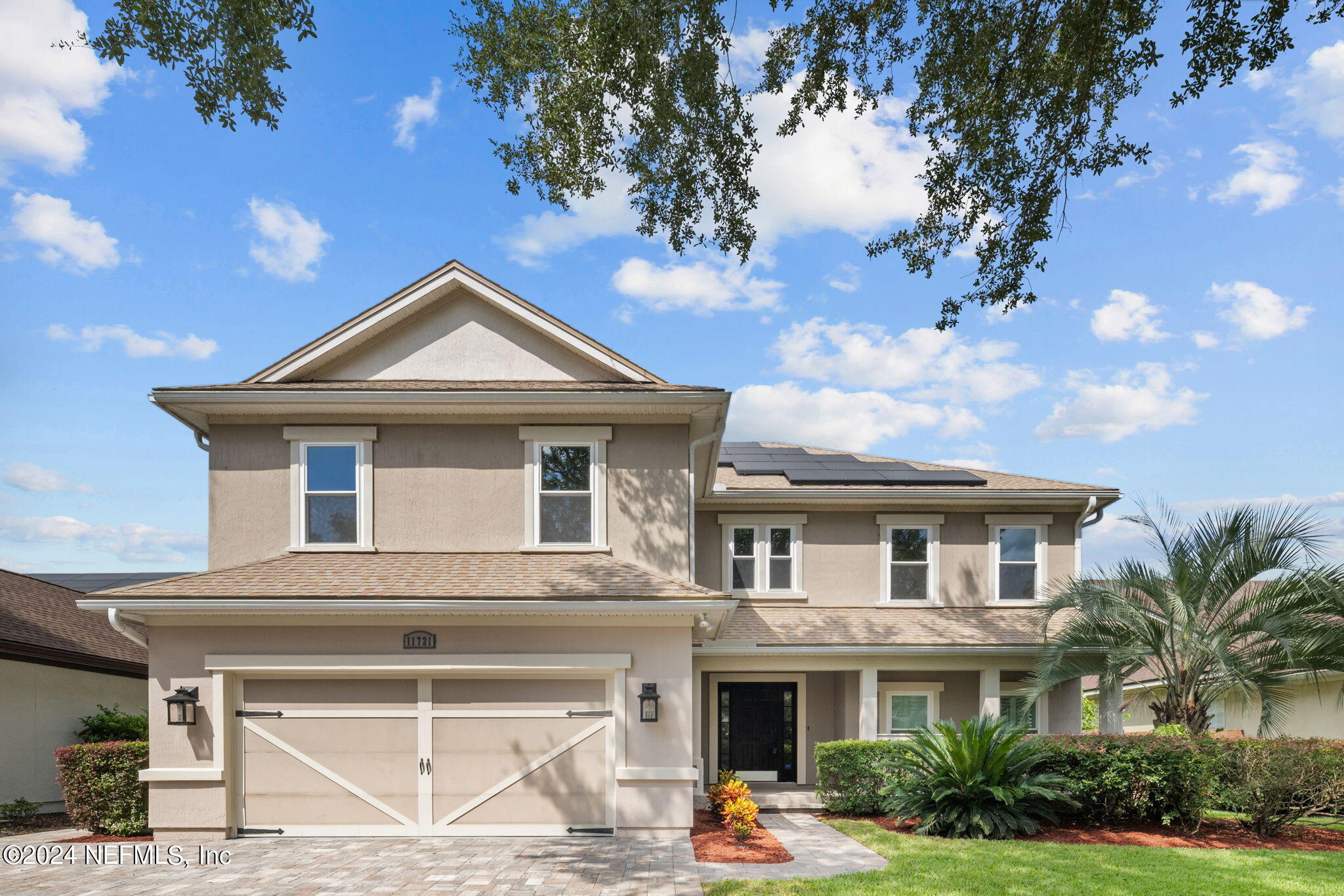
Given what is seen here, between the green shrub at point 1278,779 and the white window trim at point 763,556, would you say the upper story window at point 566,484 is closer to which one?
the white window trim at point 763,556

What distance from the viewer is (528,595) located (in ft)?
33.7

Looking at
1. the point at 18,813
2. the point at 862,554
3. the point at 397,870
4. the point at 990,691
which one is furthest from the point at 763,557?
the point at 18,813

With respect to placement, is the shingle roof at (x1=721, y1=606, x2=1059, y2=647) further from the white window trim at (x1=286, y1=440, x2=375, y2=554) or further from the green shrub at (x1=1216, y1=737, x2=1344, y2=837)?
the white window trim at (x1=286, y1=440, x2=375, y2=554)

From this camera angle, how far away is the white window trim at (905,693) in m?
15.4

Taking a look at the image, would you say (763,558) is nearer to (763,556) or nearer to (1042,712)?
(763,556)

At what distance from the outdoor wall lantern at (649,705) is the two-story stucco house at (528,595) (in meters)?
0.05

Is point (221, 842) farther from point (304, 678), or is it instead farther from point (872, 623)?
point (872, 623)

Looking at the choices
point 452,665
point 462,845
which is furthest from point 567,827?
point 452,665

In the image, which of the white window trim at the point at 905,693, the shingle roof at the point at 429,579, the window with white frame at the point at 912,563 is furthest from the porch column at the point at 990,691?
the shingle roof at the point at 429,579

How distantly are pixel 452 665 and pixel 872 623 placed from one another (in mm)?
7662

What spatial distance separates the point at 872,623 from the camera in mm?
14961

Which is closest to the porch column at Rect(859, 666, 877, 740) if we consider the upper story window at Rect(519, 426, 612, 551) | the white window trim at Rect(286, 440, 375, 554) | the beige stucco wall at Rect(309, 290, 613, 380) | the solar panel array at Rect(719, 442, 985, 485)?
the solar panel array at Rect(719, 442, 985, 485)

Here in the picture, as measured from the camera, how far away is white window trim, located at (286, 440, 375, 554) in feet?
39.9

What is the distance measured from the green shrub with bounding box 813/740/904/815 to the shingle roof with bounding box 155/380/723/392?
580cm
